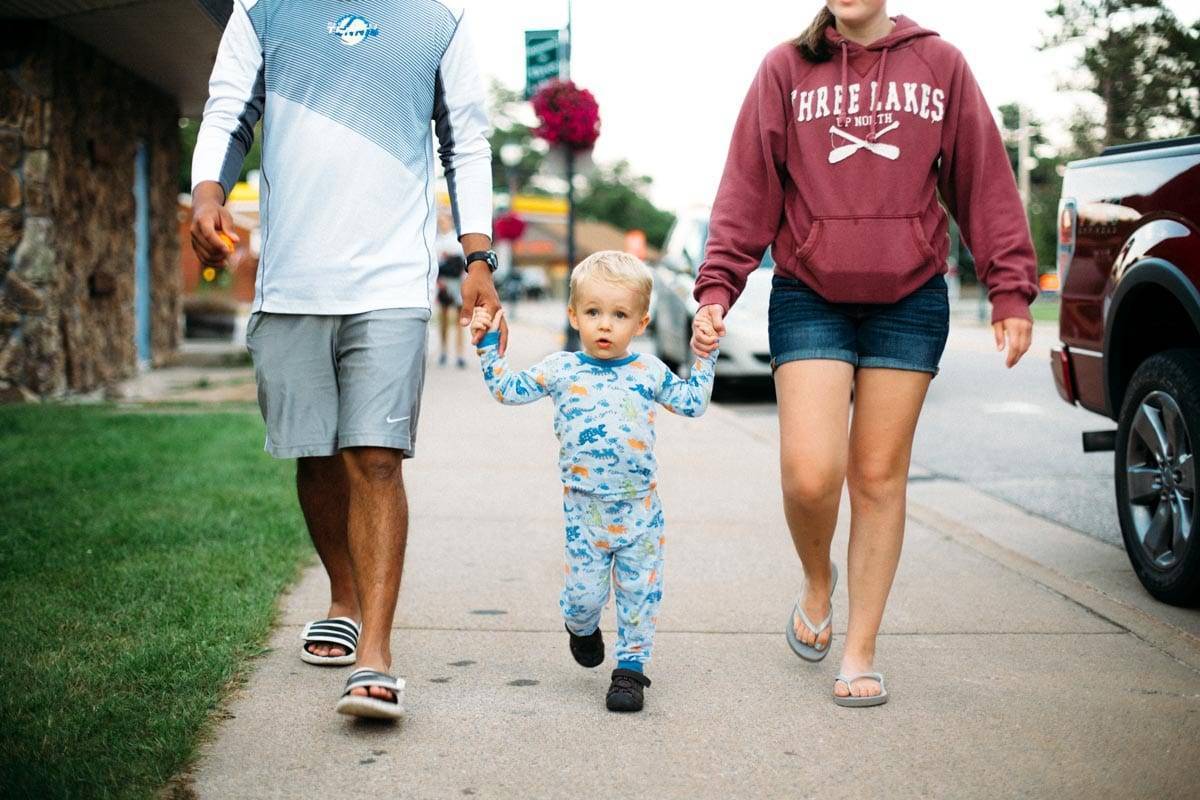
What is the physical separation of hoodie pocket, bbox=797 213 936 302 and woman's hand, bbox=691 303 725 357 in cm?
31

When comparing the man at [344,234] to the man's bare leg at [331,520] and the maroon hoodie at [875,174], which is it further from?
the maroon hoodie at [875,174]

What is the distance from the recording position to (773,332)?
3.91 m

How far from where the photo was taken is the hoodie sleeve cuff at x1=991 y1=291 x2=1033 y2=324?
3652mm

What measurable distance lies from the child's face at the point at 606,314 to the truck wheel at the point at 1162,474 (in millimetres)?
2077

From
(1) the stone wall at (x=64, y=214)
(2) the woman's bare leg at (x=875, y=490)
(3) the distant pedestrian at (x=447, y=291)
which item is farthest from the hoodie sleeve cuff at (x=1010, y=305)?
(3) the distant pedestrian at (x=447, y=291)

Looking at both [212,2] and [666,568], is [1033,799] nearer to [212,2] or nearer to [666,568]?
[666,568]

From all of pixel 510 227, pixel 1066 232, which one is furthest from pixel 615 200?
pixel 1066 232

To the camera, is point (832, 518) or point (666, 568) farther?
point (666, 568)

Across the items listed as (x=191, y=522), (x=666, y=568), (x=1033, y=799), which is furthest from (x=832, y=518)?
(x=191, y=522)

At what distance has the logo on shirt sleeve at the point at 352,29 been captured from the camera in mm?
3713

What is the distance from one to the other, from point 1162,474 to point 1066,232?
1.21 m

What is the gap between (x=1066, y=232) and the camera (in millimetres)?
5598

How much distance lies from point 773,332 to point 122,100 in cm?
1069

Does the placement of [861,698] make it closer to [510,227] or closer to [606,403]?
[606,403]
